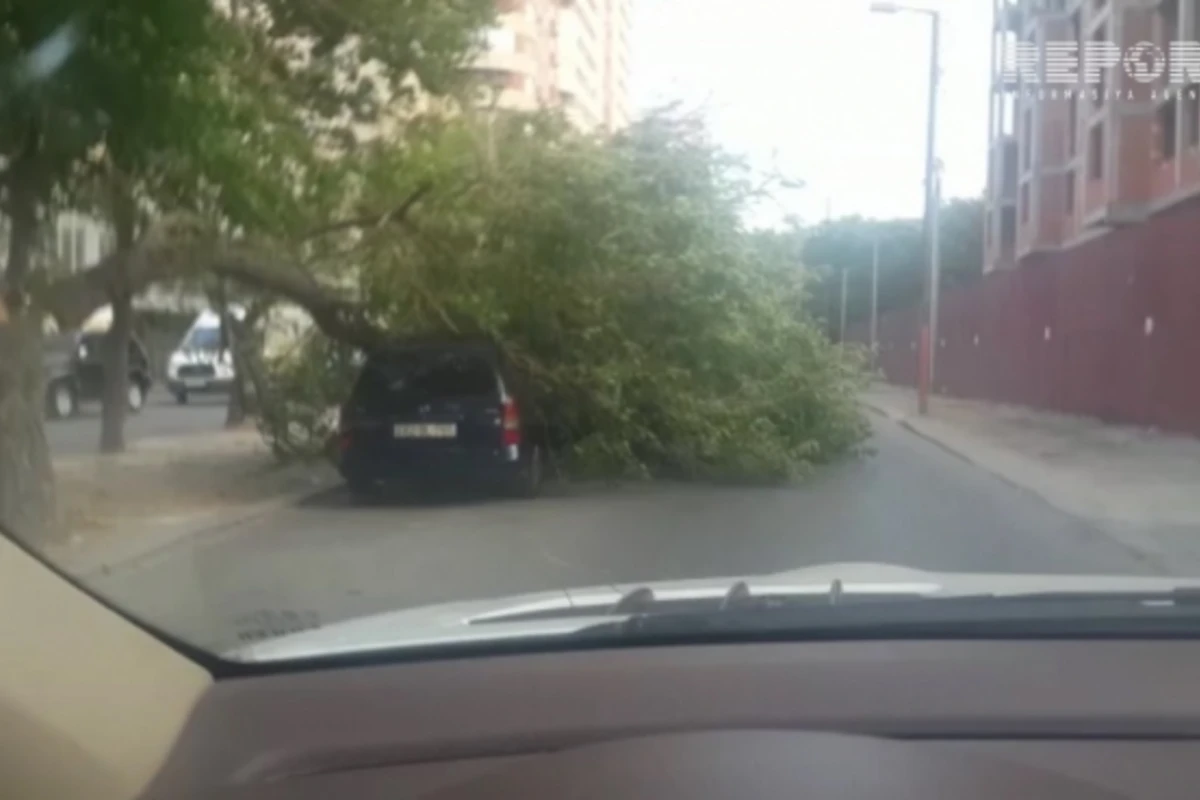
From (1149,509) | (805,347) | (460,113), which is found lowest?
(1149,509)

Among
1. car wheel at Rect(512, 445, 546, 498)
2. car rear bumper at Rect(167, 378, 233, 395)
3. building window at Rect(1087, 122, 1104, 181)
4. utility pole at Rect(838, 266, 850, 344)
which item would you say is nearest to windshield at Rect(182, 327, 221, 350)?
car rear bumper at Rect(167, 378, 233, 395)

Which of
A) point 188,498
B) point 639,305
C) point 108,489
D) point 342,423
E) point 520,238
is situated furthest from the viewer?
point 639,305

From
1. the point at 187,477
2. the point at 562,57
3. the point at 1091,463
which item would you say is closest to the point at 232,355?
the point at 187,477

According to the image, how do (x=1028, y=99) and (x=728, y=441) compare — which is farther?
(x=728, y=441)

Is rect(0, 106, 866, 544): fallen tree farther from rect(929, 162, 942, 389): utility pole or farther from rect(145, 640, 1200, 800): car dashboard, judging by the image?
rect(145, 640, 1200, 800): car dashboard

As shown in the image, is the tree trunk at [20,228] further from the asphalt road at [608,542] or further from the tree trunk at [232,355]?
the tree trunk at [232,355]

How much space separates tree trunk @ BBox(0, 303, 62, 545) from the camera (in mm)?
4441

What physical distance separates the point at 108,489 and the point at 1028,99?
15.1ft

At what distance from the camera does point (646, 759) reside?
9.03 feet

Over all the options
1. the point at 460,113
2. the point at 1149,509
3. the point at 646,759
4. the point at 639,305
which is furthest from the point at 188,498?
the point at 1149,509

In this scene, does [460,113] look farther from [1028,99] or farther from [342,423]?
[1028,99]

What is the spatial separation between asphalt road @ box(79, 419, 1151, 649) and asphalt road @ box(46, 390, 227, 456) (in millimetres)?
460

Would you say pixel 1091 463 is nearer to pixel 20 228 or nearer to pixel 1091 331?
pixel 1091 331

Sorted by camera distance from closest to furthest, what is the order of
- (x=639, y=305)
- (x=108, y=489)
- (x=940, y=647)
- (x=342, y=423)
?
(x=940, y=647) → (x=108, y=489) → (x=342, y=423) → (x=639, y=305)
